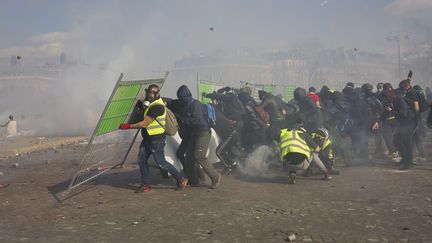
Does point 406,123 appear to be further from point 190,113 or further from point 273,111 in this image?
point 190,113

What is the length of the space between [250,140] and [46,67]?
10168cm

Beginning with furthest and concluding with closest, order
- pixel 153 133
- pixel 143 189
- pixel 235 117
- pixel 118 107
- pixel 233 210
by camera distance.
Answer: pixel 235 117
pixel 143 189
pixel 153 133
pixel 118 107
pixel 233 210

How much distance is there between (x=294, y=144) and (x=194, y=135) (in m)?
1.79

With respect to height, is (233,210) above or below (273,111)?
below

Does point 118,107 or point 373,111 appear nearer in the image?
point 118,107

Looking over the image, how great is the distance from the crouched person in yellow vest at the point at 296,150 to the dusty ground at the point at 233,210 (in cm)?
32

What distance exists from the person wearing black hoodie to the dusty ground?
1.15ft

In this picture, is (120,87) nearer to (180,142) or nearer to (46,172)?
(180,142)

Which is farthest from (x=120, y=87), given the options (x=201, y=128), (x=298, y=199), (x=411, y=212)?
(x=411, y=212)

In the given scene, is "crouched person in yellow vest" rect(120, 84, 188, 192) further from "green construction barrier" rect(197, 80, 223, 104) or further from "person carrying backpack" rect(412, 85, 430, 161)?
"person carrying backpack" rect(412, 85, 430, 161)

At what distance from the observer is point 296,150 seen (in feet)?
22.5

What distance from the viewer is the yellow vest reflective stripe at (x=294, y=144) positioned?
689 centimetres

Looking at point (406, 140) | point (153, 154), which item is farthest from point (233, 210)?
point (406, 140)

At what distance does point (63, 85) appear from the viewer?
1268 inches
